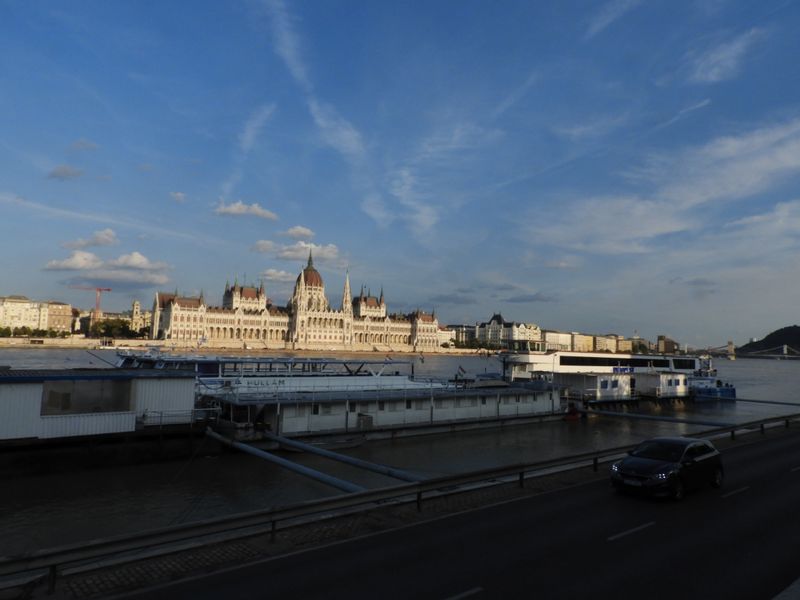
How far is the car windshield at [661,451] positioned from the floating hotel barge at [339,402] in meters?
19.8

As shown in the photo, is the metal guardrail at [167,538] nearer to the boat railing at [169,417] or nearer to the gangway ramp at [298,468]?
the gangway ramp at [298,468]

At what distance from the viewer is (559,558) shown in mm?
10586

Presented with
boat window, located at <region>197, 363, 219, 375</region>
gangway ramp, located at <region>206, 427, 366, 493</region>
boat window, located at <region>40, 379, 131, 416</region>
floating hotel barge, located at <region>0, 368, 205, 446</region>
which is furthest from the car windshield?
boat window, located at <region>197, 363, 219, 375</region>

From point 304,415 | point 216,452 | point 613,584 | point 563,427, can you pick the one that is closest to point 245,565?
point 613,584

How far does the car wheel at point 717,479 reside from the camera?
16.4m

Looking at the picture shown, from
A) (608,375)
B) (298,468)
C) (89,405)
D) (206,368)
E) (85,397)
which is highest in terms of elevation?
(206,368)

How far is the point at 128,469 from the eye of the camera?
82.5 ft

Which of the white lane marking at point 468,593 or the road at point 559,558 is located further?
the road at point 559,558

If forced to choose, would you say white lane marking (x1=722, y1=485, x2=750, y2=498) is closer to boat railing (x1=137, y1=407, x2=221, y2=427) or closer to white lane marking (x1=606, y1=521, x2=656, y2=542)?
white lane marking (x1=606, y1=521, x2=656, y2=542)

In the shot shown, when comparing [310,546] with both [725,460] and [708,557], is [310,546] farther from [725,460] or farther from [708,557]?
[725,460]

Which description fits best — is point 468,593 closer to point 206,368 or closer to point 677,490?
point 677,490

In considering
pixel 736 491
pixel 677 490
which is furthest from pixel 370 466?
pixel 736 491

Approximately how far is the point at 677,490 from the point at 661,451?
1434 mm

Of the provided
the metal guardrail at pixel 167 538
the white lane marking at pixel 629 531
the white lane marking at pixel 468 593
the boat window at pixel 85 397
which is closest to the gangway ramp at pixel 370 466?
the metal guardrail at pixel 167 538
